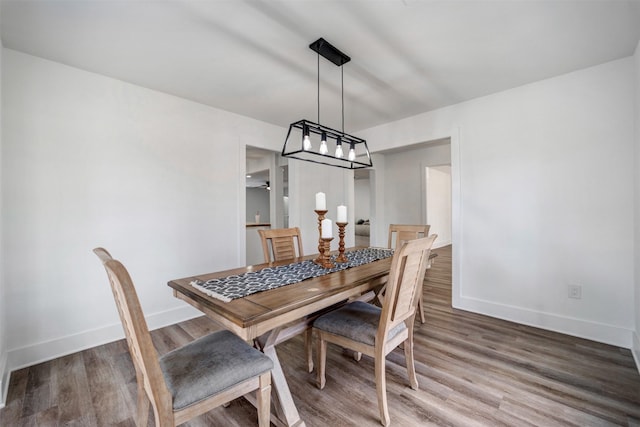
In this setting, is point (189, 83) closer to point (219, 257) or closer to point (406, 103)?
point (219, 257)

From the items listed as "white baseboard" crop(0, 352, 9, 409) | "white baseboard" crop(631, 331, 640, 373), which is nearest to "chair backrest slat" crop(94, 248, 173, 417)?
"white baseboard" crop(0, 352, 9, 409)

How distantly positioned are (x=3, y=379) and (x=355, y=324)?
7.78ft

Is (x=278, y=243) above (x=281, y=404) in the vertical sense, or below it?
above

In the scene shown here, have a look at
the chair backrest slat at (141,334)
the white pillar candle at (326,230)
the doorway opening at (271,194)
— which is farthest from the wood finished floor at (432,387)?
the doorway opening at (271,194)

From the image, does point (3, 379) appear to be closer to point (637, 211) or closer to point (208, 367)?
point (208, 367)

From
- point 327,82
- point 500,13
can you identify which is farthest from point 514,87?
point 327,82

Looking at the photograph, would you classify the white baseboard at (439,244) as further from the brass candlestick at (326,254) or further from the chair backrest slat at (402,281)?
the chair backrest slat at (402,281)

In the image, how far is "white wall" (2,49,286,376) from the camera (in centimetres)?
211

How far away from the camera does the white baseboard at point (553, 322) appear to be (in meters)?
2.28

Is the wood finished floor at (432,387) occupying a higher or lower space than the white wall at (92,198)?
lower

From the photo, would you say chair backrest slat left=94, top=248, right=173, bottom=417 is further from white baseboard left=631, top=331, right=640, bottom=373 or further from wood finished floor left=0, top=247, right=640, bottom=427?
white baseboard left=631, top=331, right=640, bottom=373

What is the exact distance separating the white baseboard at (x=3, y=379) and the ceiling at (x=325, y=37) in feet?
7.39

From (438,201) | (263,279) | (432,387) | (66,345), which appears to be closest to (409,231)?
(432,387)

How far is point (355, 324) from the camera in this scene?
164 centimetres
